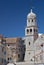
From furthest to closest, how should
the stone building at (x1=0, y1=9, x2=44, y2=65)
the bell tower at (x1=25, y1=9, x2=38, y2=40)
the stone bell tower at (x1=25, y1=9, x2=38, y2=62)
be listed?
the bell tower at (x1=25, y1=9, x2=38, y2=40), the stone bell tower at (x1=25, y1=9, x2=38, y2=62), the stone building at (x1=0, y1=9, x2=44, y2=65)

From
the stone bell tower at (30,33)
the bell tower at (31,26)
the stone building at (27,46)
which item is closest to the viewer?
the stone building at (27,46)

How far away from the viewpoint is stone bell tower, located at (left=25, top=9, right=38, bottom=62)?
96.6m

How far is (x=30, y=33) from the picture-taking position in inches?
3851

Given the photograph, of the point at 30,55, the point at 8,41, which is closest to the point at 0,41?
the point at 8,41

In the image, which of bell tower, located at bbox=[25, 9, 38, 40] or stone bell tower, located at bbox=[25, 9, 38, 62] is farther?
bell tower, located at bbox=[25, 9, 38, 40]

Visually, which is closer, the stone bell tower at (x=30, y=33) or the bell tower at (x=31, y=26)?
the stone bell tower at (x=30, y=33)

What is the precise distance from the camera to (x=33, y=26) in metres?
97.6

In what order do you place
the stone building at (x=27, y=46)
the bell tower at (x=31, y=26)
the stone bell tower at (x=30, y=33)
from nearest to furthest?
the stone building at (x=27, y=46), the stone bell tower at (x=30, y=33), the bell tower at (x=31, y=26)

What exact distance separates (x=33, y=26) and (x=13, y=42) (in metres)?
9.04

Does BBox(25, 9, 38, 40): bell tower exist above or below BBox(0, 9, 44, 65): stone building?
above

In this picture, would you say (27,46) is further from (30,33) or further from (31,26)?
(31,26)

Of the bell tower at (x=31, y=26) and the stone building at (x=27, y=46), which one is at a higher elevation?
the bell tower at (x=31, y=26)

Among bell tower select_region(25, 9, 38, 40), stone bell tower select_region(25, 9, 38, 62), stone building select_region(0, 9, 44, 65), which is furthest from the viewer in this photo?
bell tower select_region(25, 9, 38, 40)

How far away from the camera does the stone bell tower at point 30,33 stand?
9656 cm
